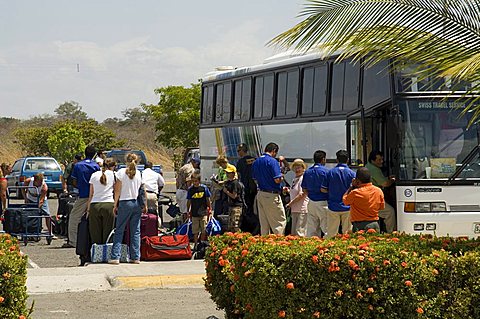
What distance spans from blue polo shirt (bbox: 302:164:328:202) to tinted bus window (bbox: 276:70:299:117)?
16.1 feet

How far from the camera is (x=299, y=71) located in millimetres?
19969

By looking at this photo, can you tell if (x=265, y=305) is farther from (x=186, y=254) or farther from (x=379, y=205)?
(x=186, y=254)

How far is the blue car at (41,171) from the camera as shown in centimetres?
3497

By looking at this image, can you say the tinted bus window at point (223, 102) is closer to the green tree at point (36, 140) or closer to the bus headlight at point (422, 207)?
the bus headlight at point (422, 207)

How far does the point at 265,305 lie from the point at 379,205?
5082mm

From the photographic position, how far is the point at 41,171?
35.1 m

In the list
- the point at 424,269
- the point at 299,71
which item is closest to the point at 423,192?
the point at 299,71

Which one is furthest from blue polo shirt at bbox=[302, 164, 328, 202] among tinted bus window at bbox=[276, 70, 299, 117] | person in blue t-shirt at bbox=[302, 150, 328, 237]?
tinted bus window at bbox=[276, 70, 299, 117]

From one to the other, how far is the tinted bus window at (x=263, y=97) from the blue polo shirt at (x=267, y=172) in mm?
5437

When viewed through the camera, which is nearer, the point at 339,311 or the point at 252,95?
the point at 339,311

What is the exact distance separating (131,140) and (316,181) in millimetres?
61654

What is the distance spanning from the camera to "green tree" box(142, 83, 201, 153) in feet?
169

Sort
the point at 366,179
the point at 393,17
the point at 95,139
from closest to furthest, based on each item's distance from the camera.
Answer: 1. the point at 393,17
2. the point at 366,179
3. the point at 95,139

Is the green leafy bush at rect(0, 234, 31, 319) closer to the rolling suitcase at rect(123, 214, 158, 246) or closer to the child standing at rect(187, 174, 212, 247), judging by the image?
the rolling suitcase at rect(123, 214, 158, 246)
